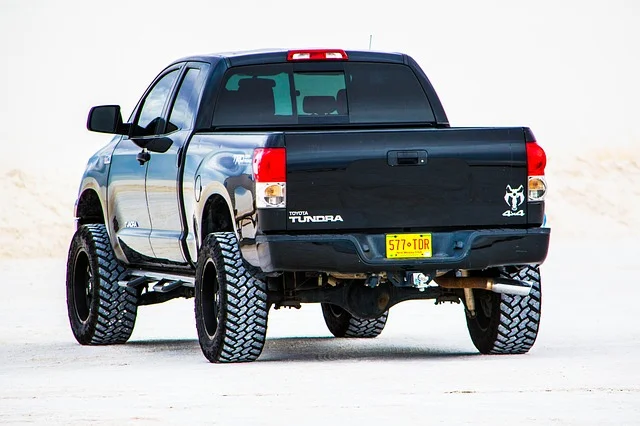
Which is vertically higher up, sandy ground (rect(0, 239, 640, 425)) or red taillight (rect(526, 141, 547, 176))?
red taillight (rect(526, 141, 547, 176))

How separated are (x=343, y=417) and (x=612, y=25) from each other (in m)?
58.9

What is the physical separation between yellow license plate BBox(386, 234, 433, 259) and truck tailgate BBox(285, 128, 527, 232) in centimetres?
7

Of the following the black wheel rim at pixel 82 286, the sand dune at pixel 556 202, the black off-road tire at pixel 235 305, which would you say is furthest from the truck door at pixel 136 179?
the sand dune at pixel 556 202

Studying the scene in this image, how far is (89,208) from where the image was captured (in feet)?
45.4

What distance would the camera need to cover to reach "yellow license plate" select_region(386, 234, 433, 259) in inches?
404

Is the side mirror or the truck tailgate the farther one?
the side mirror

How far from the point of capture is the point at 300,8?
63.5m

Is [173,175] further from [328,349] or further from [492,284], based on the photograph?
[492,284]

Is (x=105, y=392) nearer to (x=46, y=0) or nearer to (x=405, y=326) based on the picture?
(x=405, y=326)

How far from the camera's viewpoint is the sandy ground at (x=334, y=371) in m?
8.25

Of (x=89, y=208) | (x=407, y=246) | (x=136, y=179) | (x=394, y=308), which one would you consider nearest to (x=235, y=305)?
(x=407, y=246)

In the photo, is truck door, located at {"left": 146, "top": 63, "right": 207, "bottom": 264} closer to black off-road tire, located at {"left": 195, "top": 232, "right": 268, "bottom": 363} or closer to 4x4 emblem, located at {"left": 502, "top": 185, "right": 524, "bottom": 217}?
black off-road tire, located at {"left": 195, "top": 232, "right": 268, "bottom": 363}

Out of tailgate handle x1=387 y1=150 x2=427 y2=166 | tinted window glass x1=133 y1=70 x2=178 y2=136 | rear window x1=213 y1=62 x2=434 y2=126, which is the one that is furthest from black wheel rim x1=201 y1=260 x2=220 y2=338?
tinted window glass x1=133 y1=70 x2=178 y2=136

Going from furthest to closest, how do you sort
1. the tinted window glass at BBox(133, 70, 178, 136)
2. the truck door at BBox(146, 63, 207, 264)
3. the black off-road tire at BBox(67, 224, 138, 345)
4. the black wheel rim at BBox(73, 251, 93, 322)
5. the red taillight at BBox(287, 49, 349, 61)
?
the black wheel rim at BBox(73, 251, 93, 322)
the black off-road tire at BBox(67, 224, 138, 345)
the tinted window glass at BBox(133, 70, 178, 136)
the red taillight at BBox(287, 49, 349, 61)
the truck door at BBox(146, 63, 207, 264)
